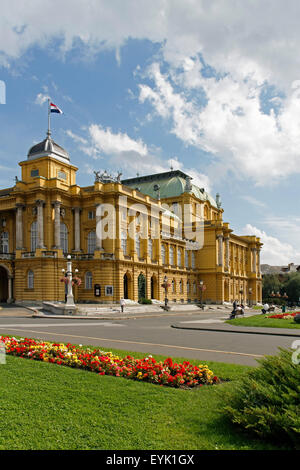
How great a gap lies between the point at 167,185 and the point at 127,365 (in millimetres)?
78404

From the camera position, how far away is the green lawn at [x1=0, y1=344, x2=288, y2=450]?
5754 millimetres

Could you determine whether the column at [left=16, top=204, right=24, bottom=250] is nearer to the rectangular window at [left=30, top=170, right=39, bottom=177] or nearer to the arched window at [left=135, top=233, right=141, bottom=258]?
the rectangular window at [left=30, top=170, right=39, bottom=177]

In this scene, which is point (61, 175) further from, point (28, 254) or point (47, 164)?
point (28, 254)

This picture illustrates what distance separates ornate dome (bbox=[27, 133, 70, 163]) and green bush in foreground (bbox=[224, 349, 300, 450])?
155 feet

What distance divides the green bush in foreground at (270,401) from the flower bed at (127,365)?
2.34 metres

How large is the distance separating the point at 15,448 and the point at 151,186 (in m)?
84.5

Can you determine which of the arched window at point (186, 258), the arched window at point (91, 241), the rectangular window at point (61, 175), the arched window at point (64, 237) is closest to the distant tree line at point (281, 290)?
the arched window at point (186, 258)

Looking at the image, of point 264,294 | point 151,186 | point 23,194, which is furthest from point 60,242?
point 264,294

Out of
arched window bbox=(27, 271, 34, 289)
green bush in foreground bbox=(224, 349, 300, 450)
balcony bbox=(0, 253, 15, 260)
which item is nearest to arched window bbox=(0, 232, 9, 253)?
balcony bbox=(0, 253, 15, 260)

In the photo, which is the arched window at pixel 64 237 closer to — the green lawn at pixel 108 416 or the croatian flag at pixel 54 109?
the croatian flag at pixel 54 109

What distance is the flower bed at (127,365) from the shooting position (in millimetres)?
9172

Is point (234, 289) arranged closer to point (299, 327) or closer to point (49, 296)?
point (49, 296)
